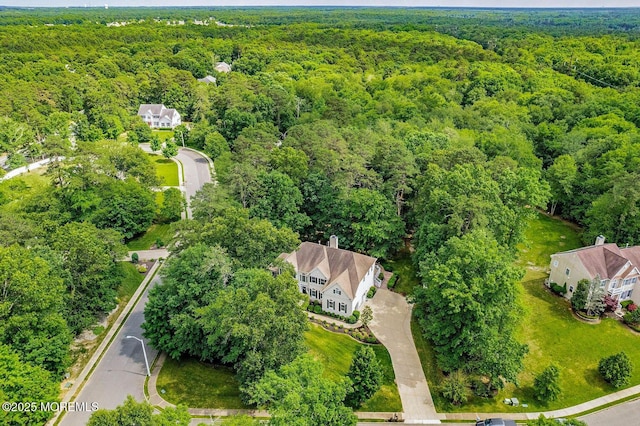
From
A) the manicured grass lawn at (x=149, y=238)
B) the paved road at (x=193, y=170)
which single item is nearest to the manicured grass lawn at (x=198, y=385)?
the manicured grass lawn at (x=149, y=238)

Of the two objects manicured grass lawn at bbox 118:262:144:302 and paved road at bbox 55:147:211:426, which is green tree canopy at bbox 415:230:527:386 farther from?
manicured grass lawn at bbox 118:262:144:302

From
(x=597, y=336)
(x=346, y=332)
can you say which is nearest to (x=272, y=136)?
(x=346, y=332)

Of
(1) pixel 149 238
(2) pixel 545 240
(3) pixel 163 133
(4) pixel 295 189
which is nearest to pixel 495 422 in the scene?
(4) pixel 295 189

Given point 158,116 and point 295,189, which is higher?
point 295,189

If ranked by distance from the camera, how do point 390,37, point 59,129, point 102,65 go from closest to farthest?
point 59,129 → point 102,65 → point 390,37

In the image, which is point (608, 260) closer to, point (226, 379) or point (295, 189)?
point (295, 189)

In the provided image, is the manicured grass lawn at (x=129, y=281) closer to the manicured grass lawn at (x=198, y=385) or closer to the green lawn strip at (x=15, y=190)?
the manicured grass lawn at (x=198, y=385)

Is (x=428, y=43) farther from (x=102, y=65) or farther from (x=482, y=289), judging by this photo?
(x=482, y=289)
